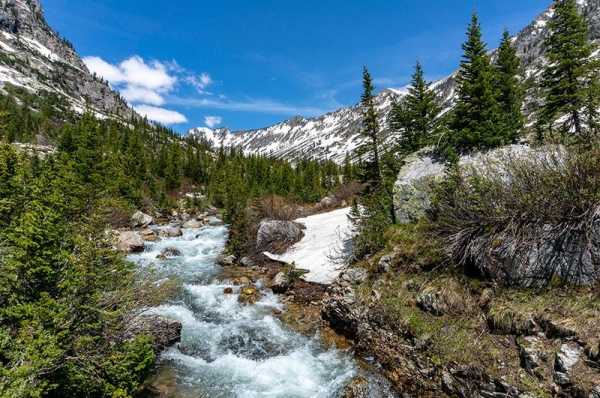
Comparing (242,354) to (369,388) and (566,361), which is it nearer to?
(369,388)

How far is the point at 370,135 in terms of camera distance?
22625mm

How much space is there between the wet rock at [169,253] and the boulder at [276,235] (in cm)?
741

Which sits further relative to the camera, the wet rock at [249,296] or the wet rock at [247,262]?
the wet rock at [247,262]

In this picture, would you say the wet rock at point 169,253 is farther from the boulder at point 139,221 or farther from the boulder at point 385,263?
the boulder at point 385,263

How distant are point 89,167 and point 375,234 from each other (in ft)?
107

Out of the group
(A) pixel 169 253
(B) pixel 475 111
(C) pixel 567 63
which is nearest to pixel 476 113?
(B) pixel 475 111

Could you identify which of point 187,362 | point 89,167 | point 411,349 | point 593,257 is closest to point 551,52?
point 593,257

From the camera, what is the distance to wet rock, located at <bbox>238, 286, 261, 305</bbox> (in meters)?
17.1

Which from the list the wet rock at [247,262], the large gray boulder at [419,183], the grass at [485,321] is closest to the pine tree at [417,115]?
the large gray boulder at [419,183]

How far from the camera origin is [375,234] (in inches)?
619

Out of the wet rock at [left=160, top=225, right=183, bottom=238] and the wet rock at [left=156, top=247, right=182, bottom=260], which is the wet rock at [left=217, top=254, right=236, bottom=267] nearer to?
the wet rock at [left=156, top=247, right=182, bottom=260]

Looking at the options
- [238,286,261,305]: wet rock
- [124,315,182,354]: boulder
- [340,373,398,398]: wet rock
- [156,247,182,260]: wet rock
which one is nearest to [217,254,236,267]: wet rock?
[156,247,182,260]: wet rock

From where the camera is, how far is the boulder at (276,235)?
24406mm

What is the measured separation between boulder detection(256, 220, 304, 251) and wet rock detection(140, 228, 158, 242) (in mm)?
12463
